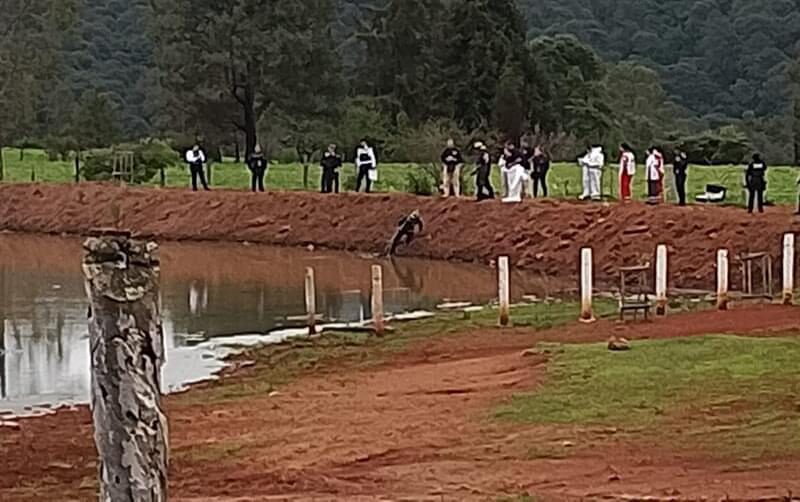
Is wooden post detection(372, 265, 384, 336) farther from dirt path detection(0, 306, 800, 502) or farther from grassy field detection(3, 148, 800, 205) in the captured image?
grassy field detection(3, 148, 800, 205)

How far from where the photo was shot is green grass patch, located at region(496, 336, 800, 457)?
15258 millimetres

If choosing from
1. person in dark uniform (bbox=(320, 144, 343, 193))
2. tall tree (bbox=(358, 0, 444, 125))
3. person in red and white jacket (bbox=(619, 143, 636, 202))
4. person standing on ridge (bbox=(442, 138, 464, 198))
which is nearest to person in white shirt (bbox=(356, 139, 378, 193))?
person in dark uniform (bbox=(320, 144, 343, 193))

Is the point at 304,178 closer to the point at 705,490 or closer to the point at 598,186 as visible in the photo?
the point at 598,186

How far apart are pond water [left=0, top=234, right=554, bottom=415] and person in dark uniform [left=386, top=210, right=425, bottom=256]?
3.51 ft

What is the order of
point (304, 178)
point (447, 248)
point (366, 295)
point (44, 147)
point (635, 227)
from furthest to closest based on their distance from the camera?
1. point (44, 147)
2. point (304, 178)
3. point (447, 248)
4. point (635, 227)
5. point (366, 295)

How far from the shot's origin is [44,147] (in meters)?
77.6

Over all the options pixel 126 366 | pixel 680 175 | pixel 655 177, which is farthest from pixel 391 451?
pixel 655 177

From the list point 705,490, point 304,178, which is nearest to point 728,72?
point 304,178

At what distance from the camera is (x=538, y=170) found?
4691 centimetres

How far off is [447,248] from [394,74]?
112 feet

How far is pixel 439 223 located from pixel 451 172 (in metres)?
2.42

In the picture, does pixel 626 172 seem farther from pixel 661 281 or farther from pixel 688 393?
pixel 688 393

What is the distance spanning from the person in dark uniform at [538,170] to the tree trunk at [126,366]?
129ft

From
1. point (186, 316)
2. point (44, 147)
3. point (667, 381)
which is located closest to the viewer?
point (667, 381)
